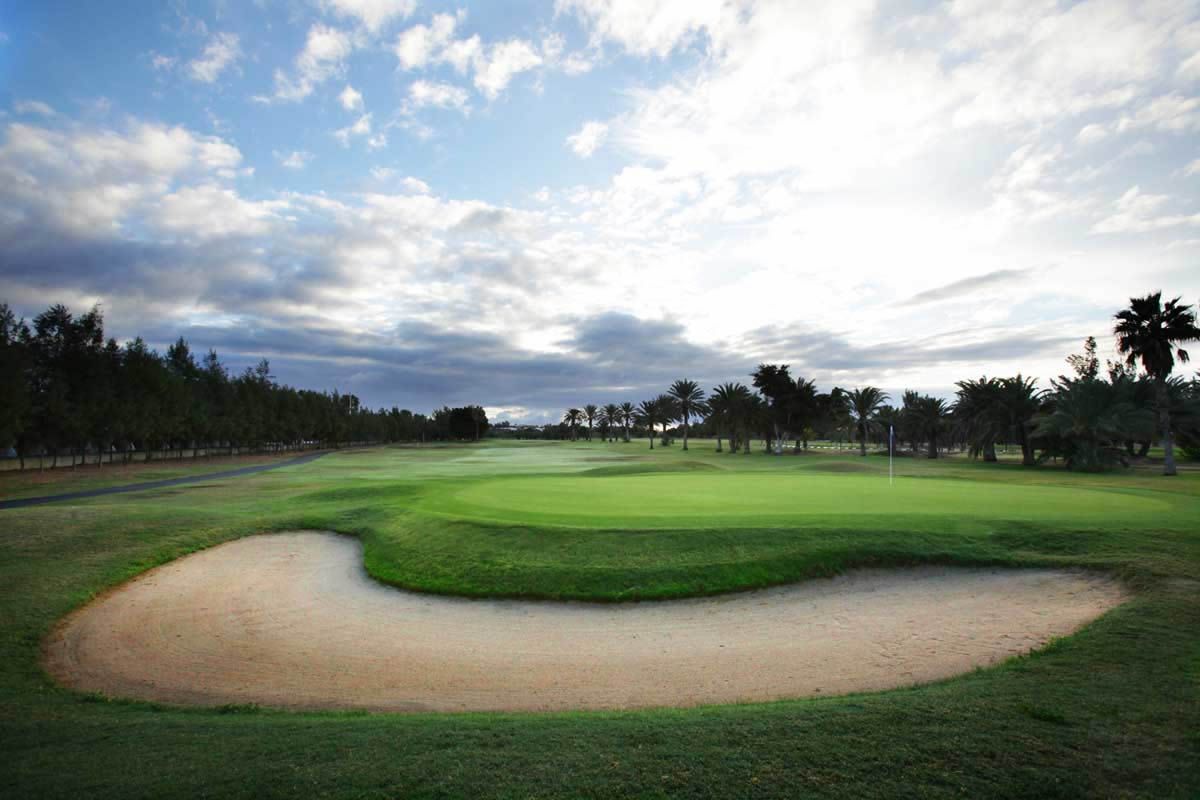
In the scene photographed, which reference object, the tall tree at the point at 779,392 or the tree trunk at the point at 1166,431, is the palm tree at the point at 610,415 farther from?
the tree trunk at the point at 1166,431

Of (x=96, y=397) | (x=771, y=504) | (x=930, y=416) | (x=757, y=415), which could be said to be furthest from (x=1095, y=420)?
(x=96, y=397)

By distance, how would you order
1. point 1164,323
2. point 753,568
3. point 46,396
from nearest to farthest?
point 753,568, point 1164,323, point 46,396

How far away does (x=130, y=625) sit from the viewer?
1202cm

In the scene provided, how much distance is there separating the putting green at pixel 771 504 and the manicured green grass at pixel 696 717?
1.38ft

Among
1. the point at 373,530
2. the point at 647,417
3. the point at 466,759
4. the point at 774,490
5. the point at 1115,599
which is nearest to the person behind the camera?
the point at 466,759

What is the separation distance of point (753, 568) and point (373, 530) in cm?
1298

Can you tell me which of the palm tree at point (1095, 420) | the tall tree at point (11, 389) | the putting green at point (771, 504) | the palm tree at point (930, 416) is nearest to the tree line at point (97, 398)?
the tall tree at point (11, 389)

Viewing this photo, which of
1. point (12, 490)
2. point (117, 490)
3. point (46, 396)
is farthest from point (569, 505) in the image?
point (46, 396)

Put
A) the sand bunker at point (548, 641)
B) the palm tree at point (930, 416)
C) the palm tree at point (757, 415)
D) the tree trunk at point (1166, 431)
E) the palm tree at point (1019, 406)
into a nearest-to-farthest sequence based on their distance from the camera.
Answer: the sand bunker at point (548, 641) → the tree trunk at point (1166, 431) → the palm tree at point (1019, 406) → the palm tree at point (930, 416) → the palm tree at point (757, 415)

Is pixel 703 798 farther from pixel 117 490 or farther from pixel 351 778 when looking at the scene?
pixel 117 490

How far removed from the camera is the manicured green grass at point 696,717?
4.88 m

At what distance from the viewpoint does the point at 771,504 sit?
814 inches

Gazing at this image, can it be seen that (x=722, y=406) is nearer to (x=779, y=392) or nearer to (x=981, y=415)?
(x=779, y=392)

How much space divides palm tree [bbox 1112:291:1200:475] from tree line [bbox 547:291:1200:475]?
0.22 feet
